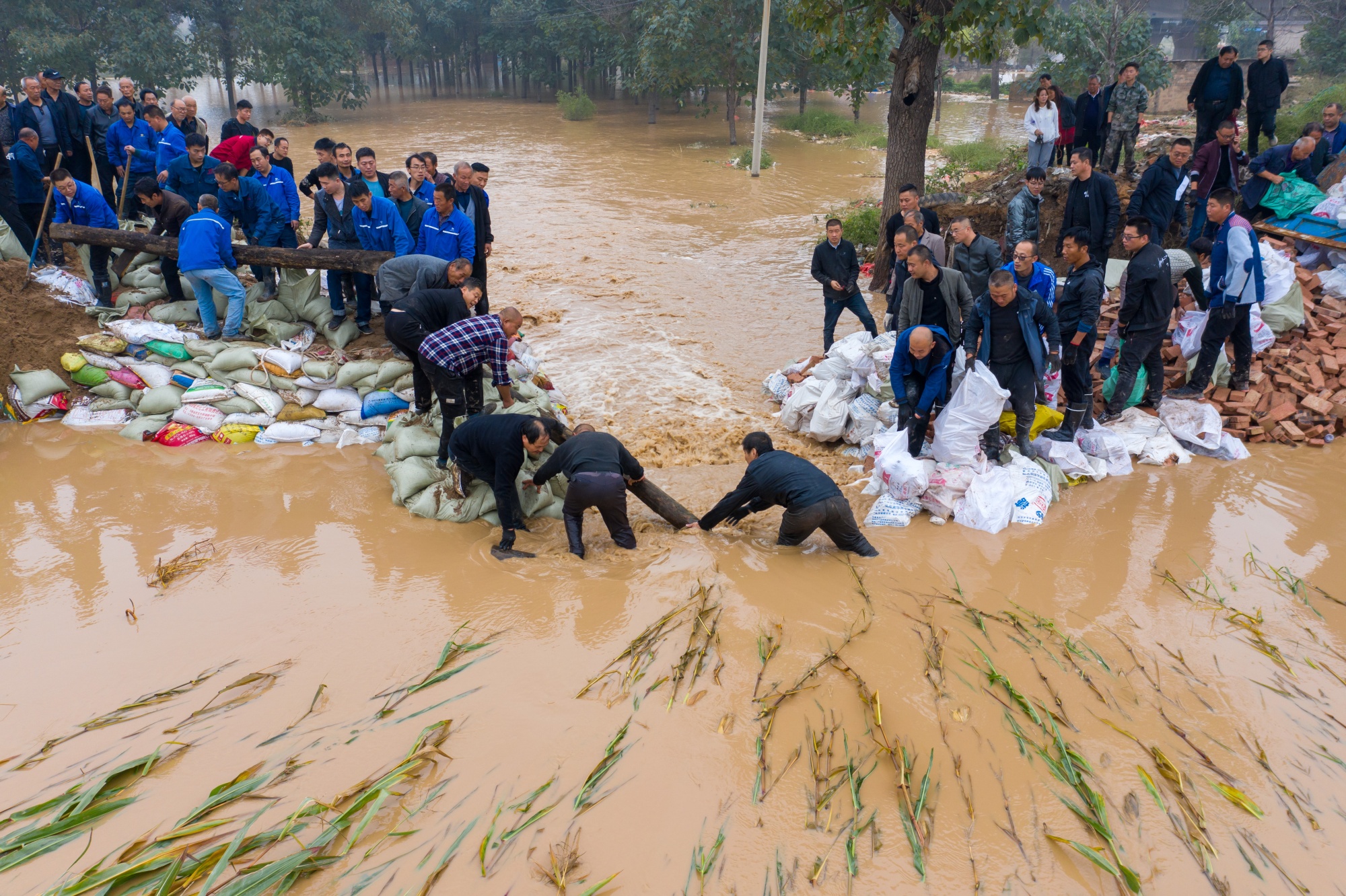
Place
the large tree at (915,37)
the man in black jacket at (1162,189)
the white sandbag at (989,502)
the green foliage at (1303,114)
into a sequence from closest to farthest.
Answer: the white sandbag at (989,502)
the man in black jacket at (1162,189)
the large tree at (915,37)
the green foliage at (1303,114)

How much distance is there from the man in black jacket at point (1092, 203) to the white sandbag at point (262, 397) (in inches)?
269

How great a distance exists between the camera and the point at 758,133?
1608 centimetres

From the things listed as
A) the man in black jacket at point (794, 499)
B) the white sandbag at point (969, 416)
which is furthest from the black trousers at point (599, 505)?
the white sandbag at point (969, 416)

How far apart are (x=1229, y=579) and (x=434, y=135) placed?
23.3m

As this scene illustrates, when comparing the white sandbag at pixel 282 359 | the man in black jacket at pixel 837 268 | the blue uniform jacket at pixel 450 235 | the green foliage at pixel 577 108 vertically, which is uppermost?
the green foliage at pixel 577 108

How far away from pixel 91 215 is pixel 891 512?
736 centimetres

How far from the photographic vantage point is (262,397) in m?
6.58

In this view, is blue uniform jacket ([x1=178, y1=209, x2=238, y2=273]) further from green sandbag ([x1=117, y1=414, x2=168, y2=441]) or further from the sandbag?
the sandbag

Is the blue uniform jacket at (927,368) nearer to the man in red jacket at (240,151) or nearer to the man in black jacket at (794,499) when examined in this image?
the man in black jacket at (794,499)

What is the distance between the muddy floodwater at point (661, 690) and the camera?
290cm

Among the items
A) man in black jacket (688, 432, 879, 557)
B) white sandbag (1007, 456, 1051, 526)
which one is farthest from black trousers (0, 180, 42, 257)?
white sandbag (1007, 456, 1051, 526)

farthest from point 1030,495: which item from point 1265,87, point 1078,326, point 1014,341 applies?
point 1265,87

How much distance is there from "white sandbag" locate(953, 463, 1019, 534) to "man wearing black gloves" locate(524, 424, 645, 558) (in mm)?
2139

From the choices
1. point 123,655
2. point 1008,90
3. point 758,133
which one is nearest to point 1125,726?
point 123,655
